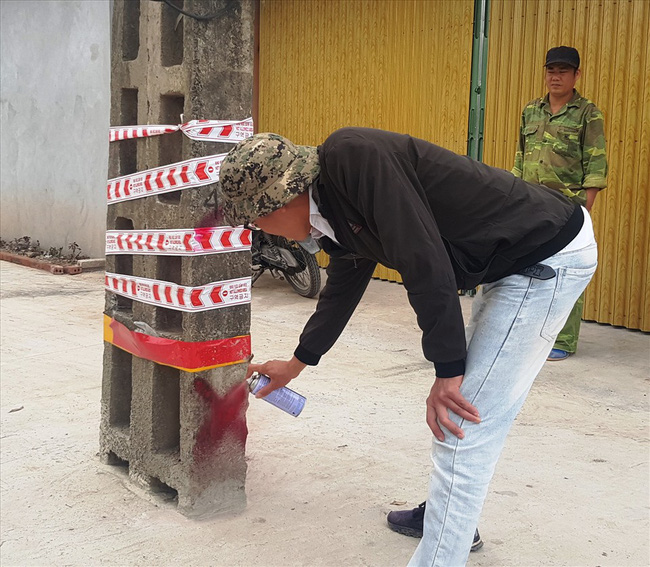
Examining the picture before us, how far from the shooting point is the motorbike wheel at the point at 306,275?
27.2 feet

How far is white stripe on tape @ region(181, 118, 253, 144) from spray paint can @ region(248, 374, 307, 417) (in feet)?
3.26

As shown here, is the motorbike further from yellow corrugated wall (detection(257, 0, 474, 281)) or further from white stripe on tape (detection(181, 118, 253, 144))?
white stripe on tape (detection(181, 118, 253, 144))

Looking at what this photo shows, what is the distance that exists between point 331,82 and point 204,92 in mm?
6405

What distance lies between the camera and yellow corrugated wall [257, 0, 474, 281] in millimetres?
8359

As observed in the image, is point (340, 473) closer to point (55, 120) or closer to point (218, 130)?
point (218, 130)

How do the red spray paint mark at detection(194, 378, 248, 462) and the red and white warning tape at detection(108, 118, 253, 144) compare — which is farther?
the red spray paint mark at detection(194, 378, 248, 462)

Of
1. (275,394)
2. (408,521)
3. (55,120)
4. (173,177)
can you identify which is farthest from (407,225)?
(55,120)

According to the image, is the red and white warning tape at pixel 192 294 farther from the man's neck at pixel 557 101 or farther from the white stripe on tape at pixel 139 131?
the man's neck at pixel 557 101

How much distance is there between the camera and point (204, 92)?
3.51m

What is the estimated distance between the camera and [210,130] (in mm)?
3537

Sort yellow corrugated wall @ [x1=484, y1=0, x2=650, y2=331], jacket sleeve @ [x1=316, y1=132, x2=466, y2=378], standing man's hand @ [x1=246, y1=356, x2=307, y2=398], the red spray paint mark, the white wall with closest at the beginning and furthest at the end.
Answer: jacket sleeve @ [x1=316, y1=132, x2=466, y2=378]
standing man's hand @ [x1=246, y1=356, x2=307, y2=398]
the red spray paint mark
yellow corrugated wall @ [x1=484, y1=0, x2=650, y2=331]
the white wall

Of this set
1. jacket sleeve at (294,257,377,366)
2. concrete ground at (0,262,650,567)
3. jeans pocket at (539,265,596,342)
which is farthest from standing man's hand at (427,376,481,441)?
concrete ground at (0,262,650,567)

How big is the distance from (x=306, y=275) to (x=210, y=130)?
490cm

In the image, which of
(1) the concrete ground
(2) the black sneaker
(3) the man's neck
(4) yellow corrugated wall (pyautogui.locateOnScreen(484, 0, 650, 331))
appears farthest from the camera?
(4) yellow corrugated wall (pyautogui.locateOnScreen(484, 0, 650, 331))
